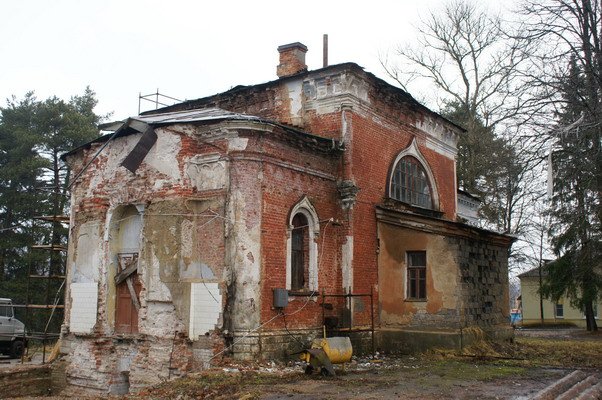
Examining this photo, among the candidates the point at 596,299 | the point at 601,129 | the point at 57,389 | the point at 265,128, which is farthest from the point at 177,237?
the point at 596,299

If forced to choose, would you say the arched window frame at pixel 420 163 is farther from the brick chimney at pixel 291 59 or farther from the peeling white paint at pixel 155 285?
the peeling white paint at pixel 155 285

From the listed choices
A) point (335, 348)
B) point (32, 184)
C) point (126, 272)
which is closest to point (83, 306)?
point (126, 272)

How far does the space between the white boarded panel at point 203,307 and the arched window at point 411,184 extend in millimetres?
6628

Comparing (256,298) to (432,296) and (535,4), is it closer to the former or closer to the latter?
(432,296)

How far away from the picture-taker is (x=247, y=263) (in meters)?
12.5

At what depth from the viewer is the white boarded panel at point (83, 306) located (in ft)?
48.3

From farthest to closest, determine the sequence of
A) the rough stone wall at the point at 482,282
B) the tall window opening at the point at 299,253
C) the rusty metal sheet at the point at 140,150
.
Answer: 1. the rough stone wall at the point at 482,282
2. the tall window opening at the point at 299,253
3. the rusty metal sheet at the point at 140,150

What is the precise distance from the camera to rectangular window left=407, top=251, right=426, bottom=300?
1577cm

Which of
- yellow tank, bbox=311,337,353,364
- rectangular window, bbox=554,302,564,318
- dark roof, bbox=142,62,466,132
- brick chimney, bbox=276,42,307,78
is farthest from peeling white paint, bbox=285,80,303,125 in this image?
rectangular window, bbox=554,302,564,318

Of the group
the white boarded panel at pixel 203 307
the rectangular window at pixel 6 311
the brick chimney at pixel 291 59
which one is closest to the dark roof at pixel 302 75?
the brick chimney at pixel 291 59

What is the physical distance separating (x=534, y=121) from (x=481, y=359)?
5616mm

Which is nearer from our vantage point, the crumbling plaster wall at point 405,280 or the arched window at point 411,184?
the crumbling plaster wall at point 405,280

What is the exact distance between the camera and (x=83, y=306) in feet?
48.9

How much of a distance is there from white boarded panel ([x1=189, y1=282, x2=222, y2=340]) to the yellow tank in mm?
2144
